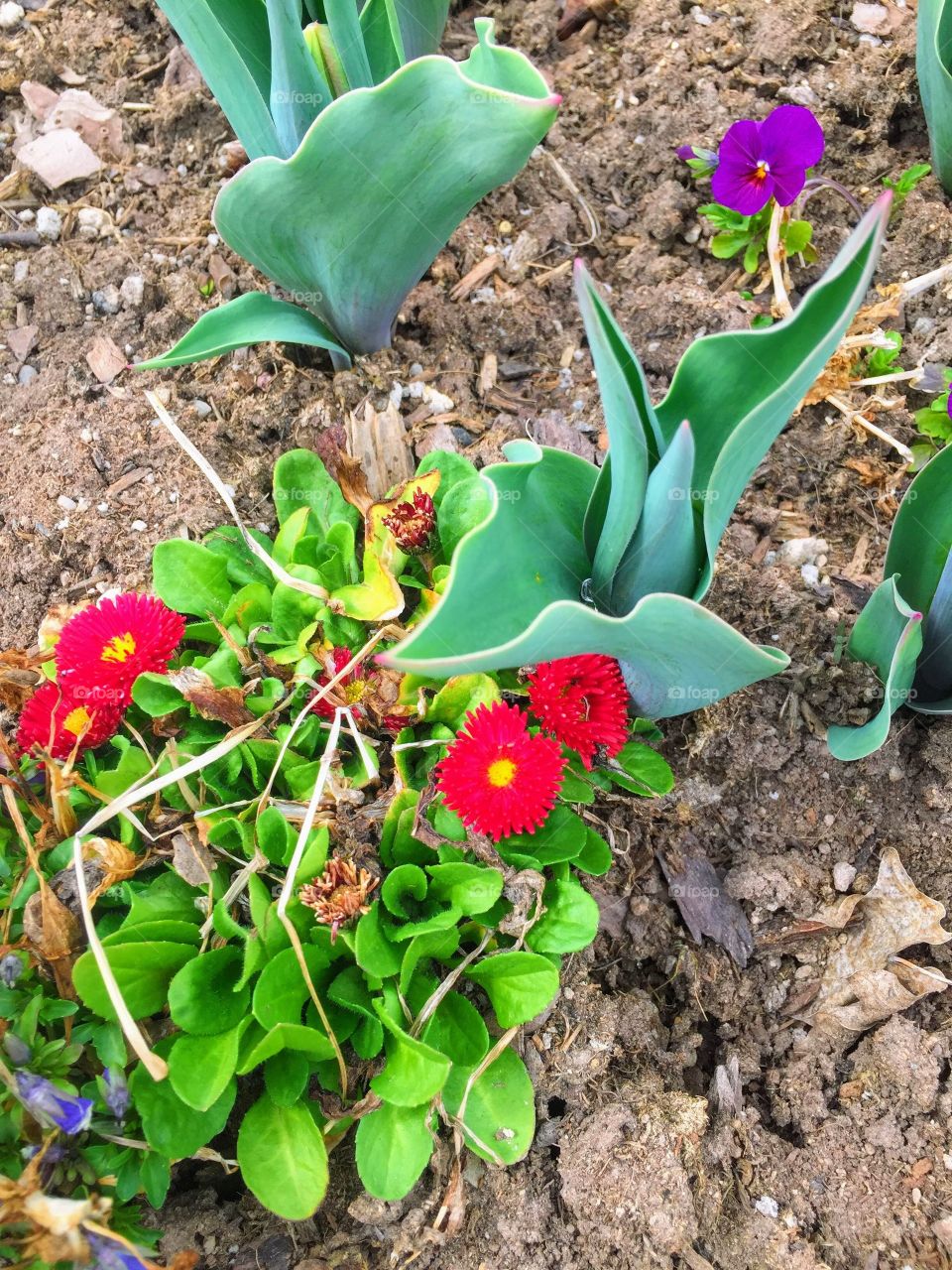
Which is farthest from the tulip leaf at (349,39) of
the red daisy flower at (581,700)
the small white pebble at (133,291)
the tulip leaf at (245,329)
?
the red daisy flower at (581,700)

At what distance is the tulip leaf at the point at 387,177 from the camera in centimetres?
144

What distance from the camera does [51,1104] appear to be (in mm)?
1205

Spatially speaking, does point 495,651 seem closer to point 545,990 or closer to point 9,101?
point 545,990

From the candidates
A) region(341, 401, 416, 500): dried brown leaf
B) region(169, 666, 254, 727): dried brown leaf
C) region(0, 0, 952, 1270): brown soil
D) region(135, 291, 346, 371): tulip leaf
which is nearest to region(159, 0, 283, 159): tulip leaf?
region(135, 291, 346, 371): tulip leaf

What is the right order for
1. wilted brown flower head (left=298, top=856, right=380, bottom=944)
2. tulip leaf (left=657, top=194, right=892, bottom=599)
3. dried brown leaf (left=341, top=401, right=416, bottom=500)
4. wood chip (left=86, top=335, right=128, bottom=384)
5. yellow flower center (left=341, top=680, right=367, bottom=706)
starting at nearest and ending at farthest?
tulip leaf (left=657, top=194, right=892, bottom=599) < wilted brown flower head (left=298, top=856, right=380, bottom=944) < yellow flower center (left=341, top=680, right=367, bottom=706) < dried brown leaf (left=341, top=401, right=416, bottom=500) < wood chip (left=86, top=335, right=128, bottom=384)

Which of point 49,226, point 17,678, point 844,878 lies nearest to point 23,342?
point 49,226

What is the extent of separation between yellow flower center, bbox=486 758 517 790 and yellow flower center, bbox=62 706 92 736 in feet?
2.21

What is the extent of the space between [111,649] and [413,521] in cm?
54

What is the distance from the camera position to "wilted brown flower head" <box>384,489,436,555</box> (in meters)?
1.65

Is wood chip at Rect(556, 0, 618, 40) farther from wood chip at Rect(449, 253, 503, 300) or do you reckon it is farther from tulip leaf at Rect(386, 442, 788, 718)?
tulip leaf at Rect(386, 442, 788, 718)

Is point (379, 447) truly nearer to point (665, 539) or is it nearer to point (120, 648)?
point (120, 648)

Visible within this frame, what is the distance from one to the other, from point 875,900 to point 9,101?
2711 mm

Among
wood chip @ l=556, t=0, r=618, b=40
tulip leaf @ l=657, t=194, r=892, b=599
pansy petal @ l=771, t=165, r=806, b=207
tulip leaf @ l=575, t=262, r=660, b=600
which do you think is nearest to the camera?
tulip leaf @ l=657, t=194, r=892, b=599

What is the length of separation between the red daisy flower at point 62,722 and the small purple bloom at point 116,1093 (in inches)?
19.9
